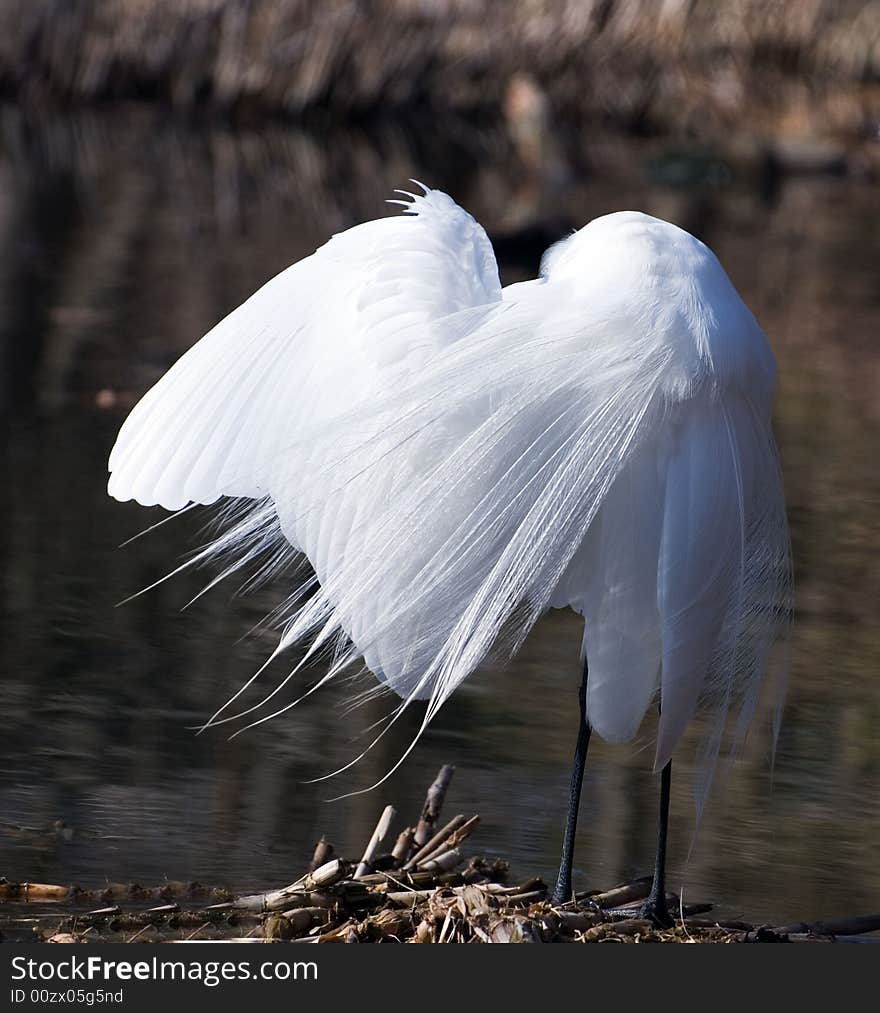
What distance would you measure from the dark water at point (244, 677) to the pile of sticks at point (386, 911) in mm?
190

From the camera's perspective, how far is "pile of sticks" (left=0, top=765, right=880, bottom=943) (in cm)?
288

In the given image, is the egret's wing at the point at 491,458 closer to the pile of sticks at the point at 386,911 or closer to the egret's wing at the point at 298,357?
the egret's wing at the point at 298,357

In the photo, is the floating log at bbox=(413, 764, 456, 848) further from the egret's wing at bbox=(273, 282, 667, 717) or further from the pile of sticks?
the egret's wing at bbox=(273, 282, 667, 717)

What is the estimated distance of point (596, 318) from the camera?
2.81 m

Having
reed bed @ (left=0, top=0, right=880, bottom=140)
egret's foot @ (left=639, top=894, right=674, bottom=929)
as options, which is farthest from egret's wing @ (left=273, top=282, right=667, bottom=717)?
reed bed @ (left=0, top=0, right=880, bottom=140)

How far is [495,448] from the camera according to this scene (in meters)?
2.76

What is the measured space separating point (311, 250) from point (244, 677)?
17.8 ft

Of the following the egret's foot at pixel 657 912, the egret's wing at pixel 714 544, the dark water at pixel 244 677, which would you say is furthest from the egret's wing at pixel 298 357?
the egret's foot at pixel 657 912

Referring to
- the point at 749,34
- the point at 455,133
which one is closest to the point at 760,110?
the point at 749,34

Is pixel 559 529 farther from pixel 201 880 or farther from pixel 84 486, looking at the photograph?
pixel 84 486

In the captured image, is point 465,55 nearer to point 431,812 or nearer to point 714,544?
point 431,812

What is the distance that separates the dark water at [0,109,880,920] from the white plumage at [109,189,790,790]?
66cm

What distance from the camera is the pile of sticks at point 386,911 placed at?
9.45ft

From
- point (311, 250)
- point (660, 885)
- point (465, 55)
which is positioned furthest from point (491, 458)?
point (465, 55)
